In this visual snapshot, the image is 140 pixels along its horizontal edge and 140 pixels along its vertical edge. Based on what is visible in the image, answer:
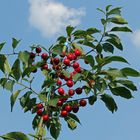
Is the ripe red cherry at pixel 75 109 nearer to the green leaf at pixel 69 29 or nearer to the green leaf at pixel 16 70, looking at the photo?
the green leaf at pixel 16 70

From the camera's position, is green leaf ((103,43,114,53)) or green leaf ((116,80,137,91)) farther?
green leaf ((103,43,114,53))

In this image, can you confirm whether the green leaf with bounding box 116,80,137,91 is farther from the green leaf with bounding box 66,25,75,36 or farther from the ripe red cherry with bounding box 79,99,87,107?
the green leaf with bounding box 66,25,75,36

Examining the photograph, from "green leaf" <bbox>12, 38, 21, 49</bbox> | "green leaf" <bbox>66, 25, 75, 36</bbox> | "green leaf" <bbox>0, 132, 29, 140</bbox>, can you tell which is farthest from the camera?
"green leaf" <bbox>66, 25, 75, 36</bbox>

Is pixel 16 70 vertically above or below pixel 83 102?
above

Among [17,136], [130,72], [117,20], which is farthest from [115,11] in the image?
[17,136]

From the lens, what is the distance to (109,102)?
15.3ft

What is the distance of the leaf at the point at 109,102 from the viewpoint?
4641 mm

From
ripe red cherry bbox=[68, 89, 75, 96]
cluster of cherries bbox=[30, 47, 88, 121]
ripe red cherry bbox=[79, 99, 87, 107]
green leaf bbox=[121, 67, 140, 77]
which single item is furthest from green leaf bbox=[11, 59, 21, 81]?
green leaf bbox=[121, 67, 140, 77]

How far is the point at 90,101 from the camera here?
15.1 feet

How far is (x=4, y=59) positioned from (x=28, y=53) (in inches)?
12.7

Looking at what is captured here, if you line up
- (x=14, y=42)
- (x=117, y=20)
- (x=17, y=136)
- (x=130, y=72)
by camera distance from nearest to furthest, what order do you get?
1. (x=17, y=136)
2. (x=130, y=72)
3. (x=14, y=42)
4. (x=117, y=20)

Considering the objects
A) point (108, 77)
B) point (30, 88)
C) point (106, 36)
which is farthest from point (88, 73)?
point (106, 36)

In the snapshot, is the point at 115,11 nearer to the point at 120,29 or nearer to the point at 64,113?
the point at 120,29

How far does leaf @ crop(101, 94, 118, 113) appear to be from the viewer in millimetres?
4641
